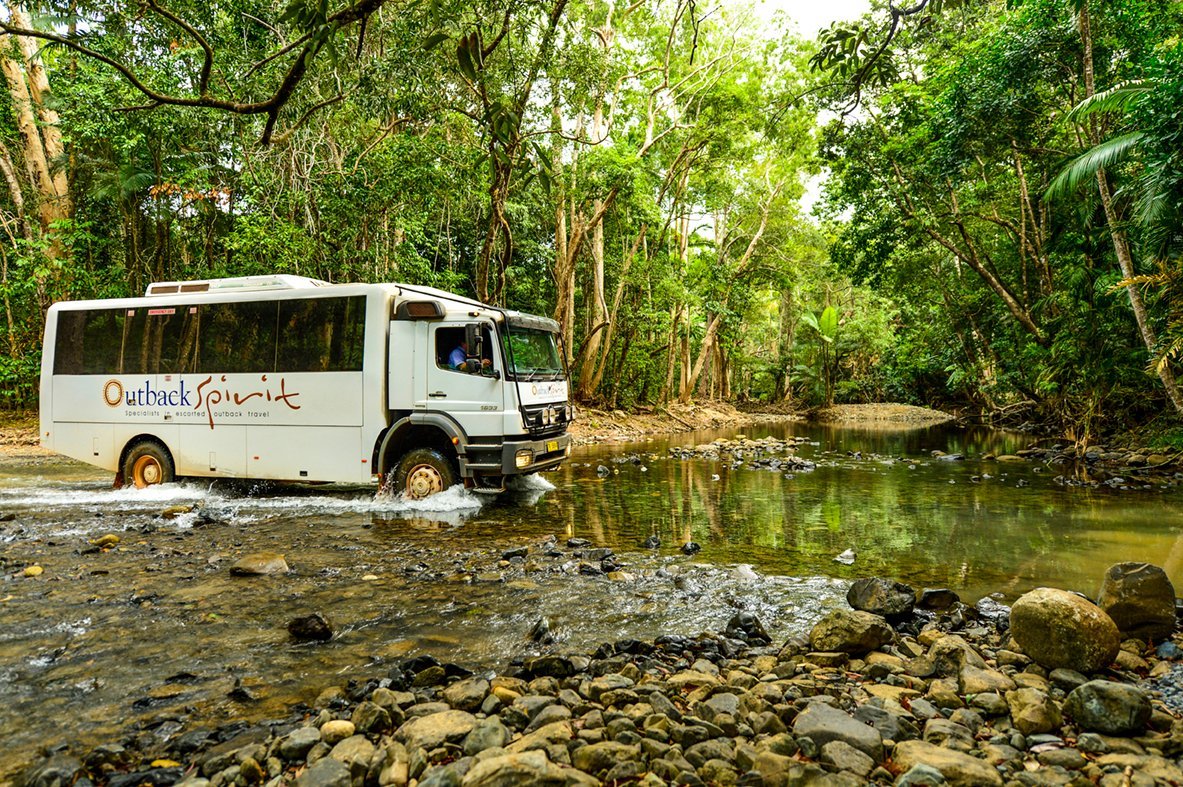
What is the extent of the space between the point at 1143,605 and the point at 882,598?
149 cm

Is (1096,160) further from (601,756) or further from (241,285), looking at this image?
(241,285)

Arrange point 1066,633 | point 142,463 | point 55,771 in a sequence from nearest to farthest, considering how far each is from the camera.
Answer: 1. point 55,771
2. point 1066,633
3. point 142,463

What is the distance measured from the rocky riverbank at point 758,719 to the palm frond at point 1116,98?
8.56 m

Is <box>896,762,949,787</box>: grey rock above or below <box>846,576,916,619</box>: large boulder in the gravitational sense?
above

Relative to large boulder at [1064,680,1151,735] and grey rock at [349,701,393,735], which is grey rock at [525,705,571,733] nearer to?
grey rock at [349,701,393,735]

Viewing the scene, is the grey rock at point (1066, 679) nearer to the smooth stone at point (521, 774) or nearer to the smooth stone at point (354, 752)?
the smooth stone at point (521, 774)

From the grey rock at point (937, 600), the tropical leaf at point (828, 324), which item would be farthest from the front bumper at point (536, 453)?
the tropical leaf at point (828, 324)

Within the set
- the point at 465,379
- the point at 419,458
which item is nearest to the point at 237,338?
the point at 419,458

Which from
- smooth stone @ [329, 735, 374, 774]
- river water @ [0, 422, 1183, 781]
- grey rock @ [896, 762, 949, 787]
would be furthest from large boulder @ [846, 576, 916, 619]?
smooth stone @ [329, 735, 374, 774]

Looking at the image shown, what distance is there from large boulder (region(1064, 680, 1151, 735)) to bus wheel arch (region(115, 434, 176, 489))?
37.1 ft

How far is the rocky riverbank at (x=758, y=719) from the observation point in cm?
252

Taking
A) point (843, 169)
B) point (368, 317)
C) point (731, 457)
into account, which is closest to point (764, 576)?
point (368, 317)

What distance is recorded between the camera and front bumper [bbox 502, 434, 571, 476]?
864 centimetres

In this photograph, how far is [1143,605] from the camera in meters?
3.94
